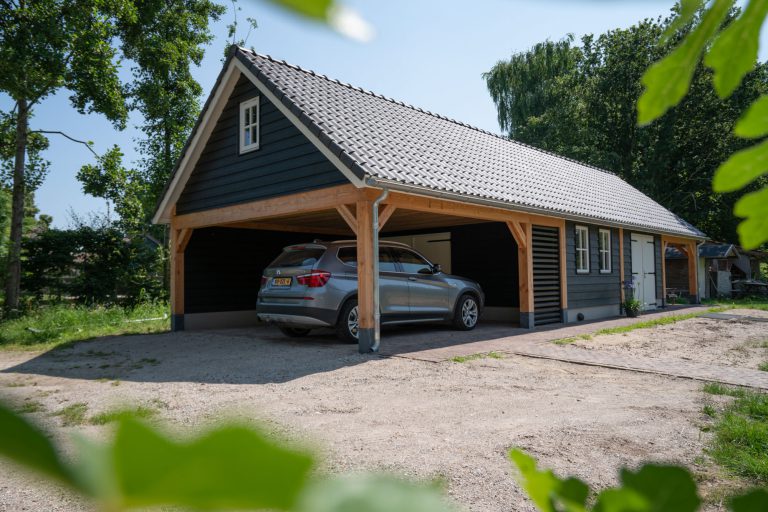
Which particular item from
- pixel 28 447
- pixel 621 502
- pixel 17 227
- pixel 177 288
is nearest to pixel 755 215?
pixel 621 502

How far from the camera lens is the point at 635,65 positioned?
30203 millimetres

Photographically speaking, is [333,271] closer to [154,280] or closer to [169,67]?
[154,280]

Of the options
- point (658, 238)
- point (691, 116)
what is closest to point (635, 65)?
point (691, 116)

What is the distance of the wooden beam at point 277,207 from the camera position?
869cm

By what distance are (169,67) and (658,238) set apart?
55.8ft

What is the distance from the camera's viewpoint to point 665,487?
332 millimetres

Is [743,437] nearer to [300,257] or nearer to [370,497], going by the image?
[370,497]

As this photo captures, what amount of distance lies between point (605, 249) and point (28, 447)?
51.5ft

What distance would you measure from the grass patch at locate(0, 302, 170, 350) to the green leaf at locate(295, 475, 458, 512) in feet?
37.3

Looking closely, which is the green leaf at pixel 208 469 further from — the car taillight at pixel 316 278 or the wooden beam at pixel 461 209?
the car taillight at pixel 316 278

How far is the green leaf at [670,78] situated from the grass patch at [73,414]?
16.7 feet

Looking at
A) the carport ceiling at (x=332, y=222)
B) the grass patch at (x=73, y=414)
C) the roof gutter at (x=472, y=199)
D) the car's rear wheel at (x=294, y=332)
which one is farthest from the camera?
the carport ceiling at (x=332, y=222)

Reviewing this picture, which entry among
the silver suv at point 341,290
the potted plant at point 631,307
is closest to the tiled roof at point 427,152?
the silver suv at point 341,290

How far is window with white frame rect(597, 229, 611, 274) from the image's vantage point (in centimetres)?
1435
